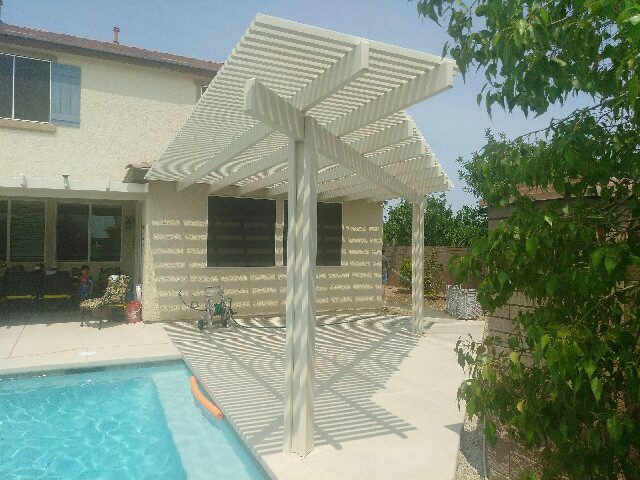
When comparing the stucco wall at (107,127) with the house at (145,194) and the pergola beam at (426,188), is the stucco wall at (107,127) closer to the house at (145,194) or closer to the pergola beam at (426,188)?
the house at (145,194)

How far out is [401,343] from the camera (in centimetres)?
976

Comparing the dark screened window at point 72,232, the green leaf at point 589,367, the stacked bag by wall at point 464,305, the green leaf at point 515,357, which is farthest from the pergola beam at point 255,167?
the stacked bag by wall at point 464,305

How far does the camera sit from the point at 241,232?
41.2 feet

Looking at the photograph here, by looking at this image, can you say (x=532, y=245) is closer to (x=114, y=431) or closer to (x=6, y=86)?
(x=114, y=431)

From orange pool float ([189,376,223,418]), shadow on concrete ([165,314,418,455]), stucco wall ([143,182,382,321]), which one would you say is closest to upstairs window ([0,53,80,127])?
stucco wall ([143,182,382,321])

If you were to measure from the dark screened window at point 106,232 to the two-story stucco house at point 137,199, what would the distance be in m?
0.06

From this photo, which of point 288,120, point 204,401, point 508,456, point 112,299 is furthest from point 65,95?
point 508,456

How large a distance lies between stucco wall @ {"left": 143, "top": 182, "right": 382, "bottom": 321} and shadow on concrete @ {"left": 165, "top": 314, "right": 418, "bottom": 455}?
0.77 metres

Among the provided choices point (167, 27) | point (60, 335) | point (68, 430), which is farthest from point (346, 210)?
point (68, 430)

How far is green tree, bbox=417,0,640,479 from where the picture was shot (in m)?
1.70

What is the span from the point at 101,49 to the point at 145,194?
4.16 metres

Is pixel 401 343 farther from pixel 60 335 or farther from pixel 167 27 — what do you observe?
pixel 167 27

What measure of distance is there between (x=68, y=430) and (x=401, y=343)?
20.5ft

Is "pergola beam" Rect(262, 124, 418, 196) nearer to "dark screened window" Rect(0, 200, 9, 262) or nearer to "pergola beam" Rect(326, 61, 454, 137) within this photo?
"pergola beam" Rect(326, 61, 454, 137)
